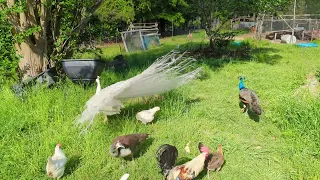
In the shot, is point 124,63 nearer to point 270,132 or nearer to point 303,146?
point 270,132

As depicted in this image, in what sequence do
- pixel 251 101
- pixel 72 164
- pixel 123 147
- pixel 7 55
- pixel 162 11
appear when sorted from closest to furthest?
pixel 123 147, pixel 72 164, pixel 251 101, pixel 7 55, pixel 162 11

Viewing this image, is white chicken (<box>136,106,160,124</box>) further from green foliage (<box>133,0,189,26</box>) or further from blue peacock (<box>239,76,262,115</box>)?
green foliage (<box>133,0,189,26</box>)

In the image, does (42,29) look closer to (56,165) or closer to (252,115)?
(56,165)

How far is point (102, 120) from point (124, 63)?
4788 millimetres

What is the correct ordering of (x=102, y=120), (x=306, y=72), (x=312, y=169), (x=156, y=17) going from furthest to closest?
(x=156, y=17), (x=306, y=72), (x=102, y=120), (x=312, y=169)

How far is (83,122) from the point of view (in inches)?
177

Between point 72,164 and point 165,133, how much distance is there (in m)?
1.41

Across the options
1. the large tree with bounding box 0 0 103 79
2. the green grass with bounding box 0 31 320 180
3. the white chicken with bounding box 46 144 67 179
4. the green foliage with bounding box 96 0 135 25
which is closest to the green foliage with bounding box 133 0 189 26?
the green foliage with bounding box 96 0 135 25

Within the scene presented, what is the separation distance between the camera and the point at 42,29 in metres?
6.93

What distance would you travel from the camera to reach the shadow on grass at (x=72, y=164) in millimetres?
3831

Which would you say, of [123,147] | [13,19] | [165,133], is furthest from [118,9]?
[123,147]

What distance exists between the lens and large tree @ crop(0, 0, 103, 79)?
6.46 meters

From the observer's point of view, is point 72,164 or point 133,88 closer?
point 72,164

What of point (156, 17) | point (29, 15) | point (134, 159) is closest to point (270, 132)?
point (134, 159)
